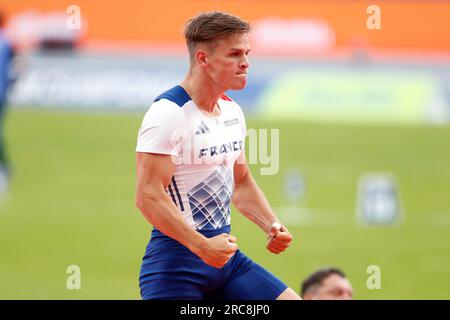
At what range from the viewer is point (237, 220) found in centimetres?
1394

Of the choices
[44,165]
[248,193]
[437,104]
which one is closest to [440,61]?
[437,104]

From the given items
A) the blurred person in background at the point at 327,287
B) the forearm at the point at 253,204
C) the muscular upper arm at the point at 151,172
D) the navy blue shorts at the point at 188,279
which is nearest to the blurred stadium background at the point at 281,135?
the blurred person in background at the point at 327,287

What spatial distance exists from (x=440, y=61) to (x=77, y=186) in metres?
7.79

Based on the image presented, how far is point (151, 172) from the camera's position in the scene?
4.95m

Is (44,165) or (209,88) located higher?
(44,165)

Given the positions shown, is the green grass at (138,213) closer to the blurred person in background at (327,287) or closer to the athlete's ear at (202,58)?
the blurred person in background at (327,287)

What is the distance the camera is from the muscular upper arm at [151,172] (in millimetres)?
4945

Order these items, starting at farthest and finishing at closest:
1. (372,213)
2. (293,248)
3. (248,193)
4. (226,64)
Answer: (372,213), (293,248), (248,193), (226,64)

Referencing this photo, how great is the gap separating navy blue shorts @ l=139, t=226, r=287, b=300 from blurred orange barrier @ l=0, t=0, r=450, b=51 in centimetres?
1398

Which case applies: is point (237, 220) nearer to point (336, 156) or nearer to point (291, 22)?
point (336, 156)

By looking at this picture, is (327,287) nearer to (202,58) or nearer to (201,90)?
(201,90)

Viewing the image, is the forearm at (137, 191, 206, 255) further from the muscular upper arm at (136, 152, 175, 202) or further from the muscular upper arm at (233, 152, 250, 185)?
the muscular upper arm at (233, 152, 250, 185)

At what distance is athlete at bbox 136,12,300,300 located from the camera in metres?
4.95

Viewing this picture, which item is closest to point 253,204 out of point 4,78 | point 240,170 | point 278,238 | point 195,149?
point 240,170
